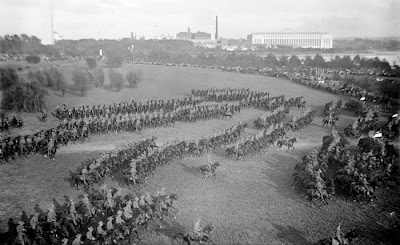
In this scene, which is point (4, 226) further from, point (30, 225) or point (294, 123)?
point (294, 123)

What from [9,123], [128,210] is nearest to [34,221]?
[128,210]

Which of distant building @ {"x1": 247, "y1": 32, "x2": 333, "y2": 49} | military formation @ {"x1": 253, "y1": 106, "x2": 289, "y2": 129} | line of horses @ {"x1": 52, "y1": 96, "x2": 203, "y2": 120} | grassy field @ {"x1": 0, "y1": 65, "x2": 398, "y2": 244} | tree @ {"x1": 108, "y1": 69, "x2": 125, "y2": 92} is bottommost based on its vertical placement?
grassy field @ {"x1": 0, "y1": 65, "x2": 398, "y2": 244}

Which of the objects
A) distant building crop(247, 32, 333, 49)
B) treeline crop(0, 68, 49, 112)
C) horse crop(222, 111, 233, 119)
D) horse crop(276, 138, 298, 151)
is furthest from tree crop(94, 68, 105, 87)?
distant building crop(247, 32, 333, 49)

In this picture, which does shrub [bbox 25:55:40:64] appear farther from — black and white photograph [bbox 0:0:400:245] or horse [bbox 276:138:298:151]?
horse [bbox 276:138:298:151]

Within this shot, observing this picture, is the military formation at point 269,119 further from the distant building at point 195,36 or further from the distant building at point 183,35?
the distant building at point 183,35

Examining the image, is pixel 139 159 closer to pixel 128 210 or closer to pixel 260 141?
pixel 128 210

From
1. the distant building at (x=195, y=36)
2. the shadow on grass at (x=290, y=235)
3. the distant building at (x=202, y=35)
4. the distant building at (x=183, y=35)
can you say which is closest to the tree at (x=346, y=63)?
the shadow on grass at (x=290, y=235)
